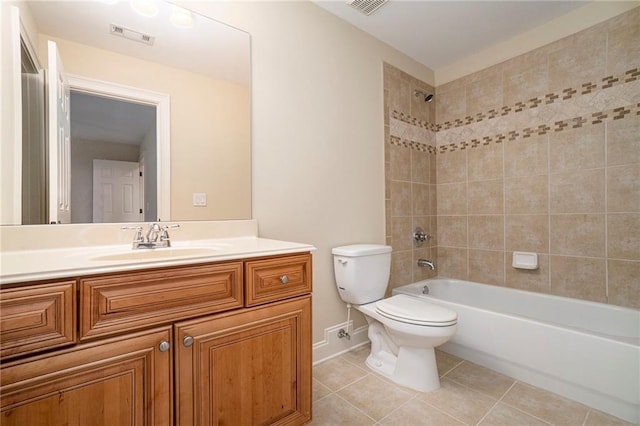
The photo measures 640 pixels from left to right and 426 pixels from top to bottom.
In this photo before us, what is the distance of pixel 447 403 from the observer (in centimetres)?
150

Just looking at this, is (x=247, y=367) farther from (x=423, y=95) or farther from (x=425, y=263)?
(x=423, y=95)

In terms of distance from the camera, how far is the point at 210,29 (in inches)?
60.1

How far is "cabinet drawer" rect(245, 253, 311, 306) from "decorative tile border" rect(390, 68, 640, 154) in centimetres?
159

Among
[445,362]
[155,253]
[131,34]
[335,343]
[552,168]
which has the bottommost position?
[445,362]

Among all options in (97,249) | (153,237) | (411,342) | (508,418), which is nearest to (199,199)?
(153,237)

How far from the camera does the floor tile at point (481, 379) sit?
1620 millimetres

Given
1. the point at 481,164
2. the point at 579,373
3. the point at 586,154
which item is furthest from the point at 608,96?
the point at 579,373

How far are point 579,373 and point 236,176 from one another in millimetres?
2081

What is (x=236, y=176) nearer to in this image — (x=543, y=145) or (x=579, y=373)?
(x=579, y=373)

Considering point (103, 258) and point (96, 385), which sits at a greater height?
point (103, 258)

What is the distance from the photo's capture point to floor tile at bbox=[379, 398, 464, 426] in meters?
1.36

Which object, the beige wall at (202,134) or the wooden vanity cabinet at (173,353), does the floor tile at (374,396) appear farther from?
the beige wall at (202,134)

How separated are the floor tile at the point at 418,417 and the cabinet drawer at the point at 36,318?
1.35 meters

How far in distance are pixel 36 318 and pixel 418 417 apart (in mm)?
1562
